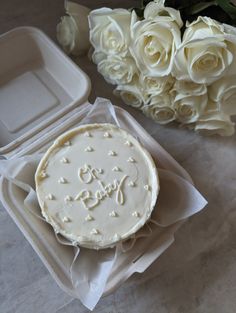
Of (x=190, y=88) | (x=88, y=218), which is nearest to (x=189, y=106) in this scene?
(x=190, y=88)

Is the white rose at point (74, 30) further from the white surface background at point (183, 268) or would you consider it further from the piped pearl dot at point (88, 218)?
the piped pearl dot at point (88, 218)

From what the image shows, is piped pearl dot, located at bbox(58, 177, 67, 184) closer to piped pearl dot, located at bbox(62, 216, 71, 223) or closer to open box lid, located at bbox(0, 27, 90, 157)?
piped pearl dot, located at bbox(62, 216, 71, 223)

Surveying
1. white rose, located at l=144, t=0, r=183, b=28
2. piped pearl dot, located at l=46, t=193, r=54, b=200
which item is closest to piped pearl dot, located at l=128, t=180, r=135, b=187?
piped pearl dot, located at l=46, t=193, r=54, b=200

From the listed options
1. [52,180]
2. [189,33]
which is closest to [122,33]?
[189,33]

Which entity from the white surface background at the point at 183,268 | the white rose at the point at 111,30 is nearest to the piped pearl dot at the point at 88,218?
the white surface background at the point at 183,268

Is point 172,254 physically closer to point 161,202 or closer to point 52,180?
point 161,202

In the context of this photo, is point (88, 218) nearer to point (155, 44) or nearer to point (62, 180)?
point (62, 180)
